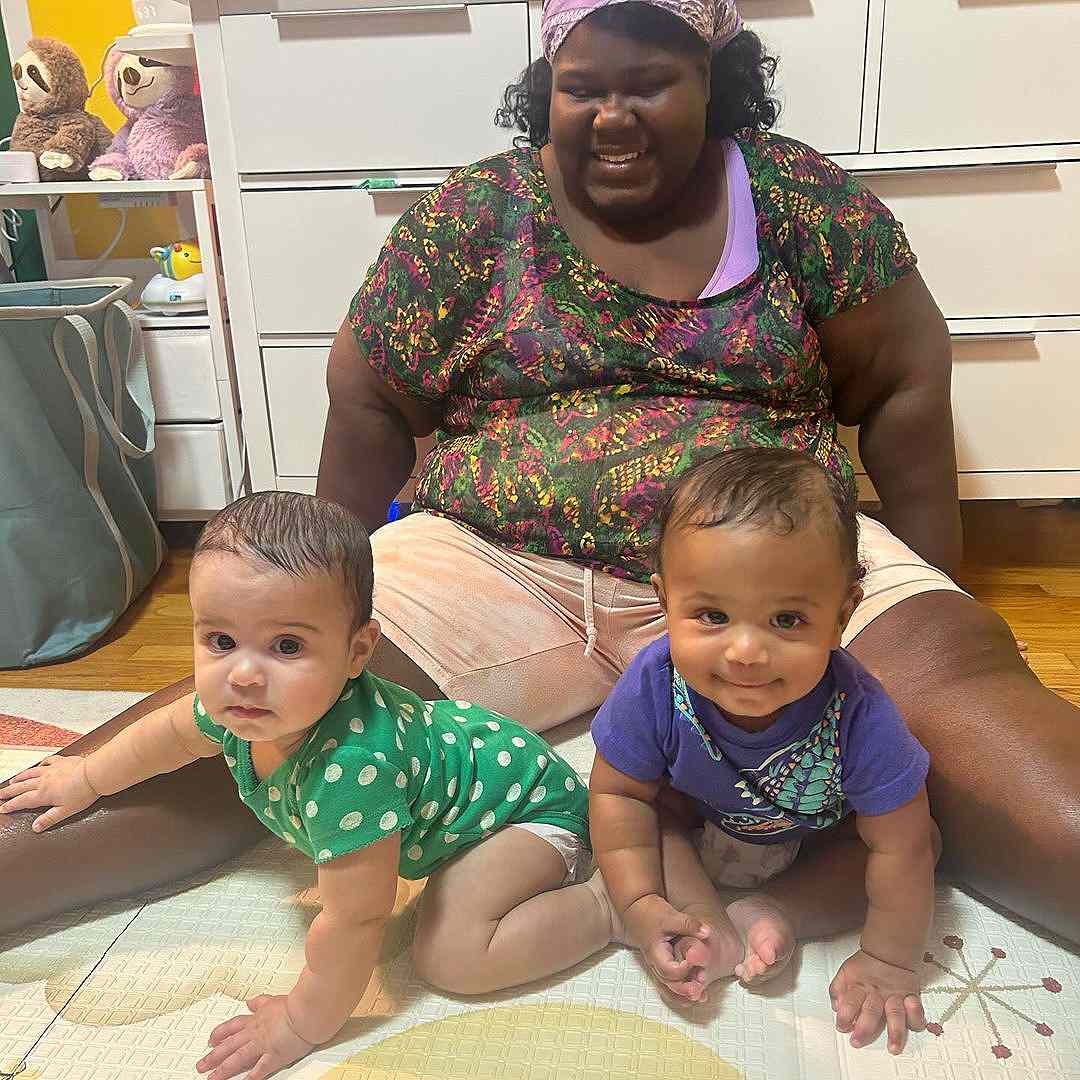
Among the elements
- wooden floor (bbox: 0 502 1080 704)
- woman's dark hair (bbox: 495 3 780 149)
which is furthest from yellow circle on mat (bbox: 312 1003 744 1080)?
woman's dark hair (bbox: 495 3 780 149)

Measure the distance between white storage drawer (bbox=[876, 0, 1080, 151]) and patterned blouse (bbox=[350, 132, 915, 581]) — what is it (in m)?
0.34

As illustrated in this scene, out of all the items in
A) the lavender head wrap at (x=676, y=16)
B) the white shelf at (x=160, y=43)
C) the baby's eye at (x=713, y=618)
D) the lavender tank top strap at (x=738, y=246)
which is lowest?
the baby's eye at (x=713, y=618)

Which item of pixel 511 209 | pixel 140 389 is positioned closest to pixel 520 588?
pixel 511 209

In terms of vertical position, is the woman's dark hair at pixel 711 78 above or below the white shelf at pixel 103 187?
above

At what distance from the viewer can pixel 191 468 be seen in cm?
177

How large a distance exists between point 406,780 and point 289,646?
143 millimetres

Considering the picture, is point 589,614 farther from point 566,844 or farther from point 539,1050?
point 539,1050

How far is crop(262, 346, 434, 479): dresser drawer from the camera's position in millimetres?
1623

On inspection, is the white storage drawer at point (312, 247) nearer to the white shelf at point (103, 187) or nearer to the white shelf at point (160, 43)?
the white shelf at point (103, 187)

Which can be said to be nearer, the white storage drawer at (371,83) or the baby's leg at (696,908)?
the baby's leg at (696,908)

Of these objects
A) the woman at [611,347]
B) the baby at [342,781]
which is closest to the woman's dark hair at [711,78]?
the woman at [611,347]

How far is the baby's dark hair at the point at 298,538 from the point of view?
72 cm

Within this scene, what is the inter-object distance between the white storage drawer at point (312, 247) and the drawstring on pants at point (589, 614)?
26.5 inches

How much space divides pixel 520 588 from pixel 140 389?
837 millimetres
